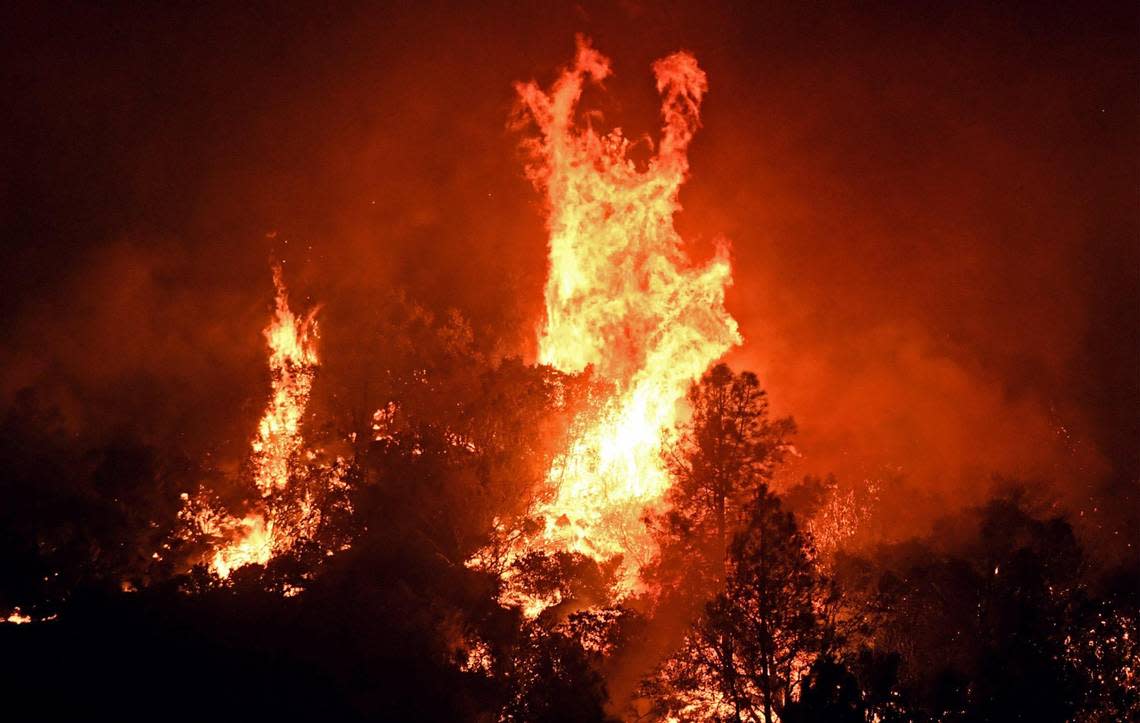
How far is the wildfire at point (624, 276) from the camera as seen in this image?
33.0 meters

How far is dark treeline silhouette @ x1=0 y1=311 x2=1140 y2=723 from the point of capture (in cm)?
2002

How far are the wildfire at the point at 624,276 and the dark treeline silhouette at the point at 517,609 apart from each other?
3487mm

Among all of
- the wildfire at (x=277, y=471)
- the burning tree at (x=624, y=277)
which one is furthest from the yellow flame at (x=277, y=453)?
the burning tree at (x=624, y=277)

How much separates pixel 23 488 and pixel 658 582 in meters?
25.6

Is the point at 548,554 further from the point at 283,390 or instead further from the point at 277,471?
the point at 283,390

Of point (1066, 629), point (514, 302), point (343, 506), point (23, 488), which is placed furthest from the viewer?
point (514, 302)

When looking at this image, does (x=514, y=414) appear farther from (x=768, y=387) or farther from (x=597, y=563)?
(x=768, y=387)

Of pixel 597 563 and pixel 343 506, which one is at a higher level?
pixel 343 506

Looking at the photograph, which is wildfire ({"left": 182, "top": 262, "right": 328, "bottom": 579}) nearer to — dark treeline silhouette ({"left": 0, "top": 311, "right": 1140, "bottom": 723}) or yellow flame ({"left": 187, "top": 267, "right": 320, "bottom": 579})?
yellow flame ({"left": 187, "top": 267, "right": 320, "bottom": 579})

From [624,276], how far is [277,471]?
49.5ft

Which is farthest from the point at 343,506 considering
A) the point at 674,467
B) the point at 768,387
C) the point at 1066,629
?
the point at 768,387

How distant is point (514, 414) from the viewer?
28.2 metres

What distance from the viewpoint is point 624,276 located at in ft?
111

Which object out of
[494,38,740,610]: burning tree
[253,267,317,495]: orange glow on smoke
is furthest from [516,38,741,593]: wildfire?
[253,267,317,495]: orange glow on smoke
